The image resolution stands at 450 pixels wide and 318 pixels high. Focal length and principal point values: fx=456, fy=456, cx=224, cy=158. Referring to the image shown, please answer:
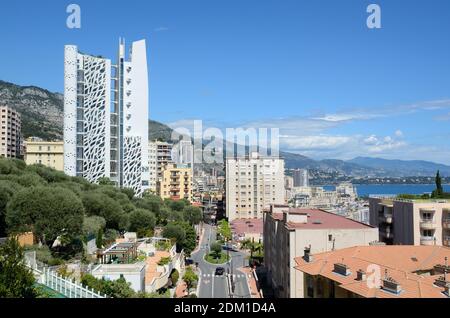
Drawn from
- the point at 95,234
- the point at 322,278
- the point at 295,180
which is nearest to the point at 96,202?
the point at 95,234

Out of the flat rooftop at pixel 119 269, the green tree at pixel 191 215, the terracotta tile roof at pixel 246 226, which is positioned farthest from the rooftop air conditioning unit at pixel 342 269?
the terracotta tile roof at pixel 246 226

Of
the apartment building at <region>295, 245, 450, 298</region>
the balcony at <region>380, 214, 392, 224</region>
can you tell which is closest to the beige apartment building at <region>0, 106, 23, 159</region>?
the balcony at <region>380, 214, 392, 224</region>

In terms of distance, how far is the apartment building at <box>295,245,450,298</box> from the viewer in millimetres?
9344

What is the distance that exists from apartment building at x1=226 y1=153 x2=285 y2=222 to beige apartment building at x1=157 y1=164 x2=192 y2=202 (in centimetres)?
551

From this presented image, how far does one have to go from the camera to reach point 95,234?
2283cm

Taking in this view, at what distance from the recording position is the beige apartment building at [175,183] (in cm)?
5965

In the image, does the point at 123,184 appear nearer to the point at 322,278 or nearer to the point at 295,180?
the point at 322,278

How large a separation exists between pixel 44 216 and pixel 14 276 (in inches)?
435

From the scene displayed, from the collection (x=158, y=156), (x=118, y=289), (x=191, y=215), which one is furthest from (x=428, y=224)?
(x=158, y=156)

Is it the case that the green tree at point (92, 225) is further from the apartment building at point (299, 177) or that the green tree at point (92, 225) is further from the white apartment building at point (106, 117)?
the apartment building at point (299, 177)

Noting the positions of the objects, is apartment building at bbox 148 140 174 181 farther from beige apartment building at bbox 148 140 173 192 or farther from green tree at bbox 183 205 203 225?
green tree at bbox 183 205 203 225

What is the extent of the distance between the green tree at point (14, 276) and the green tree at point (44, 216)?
32.1 feet
